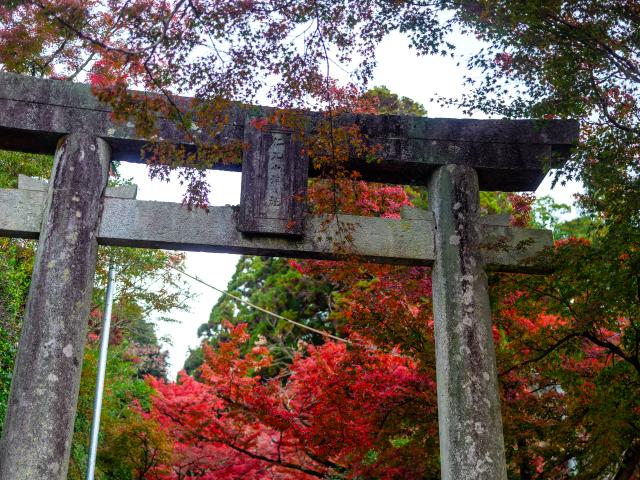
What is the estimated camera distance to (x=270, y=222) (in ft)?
19.3

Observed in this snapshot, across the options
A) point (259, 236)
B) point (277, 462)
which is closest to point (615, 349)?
point (259, 236)

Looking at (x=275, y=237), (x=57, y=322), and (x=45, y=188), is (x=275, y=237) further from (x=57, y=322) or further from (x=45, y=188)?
(x=45, y=188)

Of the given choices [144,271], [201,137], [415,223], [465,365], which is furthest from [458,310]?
[144,271]

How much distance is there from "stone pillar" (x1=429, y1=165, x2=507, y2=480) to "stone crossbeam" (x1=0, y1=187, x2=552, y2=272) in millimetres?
182

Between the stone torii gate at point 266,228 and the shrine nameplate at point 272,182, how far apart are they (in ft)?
0.04

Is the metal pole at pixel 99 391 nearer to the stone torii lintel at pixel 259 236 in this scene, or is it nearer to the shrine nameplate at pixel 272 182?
the stone torii lintel at pixel 259 236

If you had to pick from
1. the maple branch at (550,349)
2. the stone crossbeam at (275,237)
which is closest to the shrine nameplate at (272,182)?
the stone crossbeam at (275,237)

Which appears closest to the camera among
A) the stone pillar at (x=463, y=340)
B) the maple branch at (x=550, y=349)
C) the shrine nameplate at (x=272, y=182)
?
the stone pillar at (x=463, y=340)

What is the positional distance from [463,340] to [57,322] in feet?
10.8

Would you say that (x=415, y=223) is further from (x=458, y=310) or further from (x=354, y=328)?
(x=354, y=328)

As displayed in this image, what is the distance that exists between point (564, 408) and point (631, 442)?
1.24m

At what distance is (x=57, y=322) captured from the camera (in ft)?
17.6

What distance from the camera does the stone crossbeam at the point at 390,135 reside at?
5.93 m

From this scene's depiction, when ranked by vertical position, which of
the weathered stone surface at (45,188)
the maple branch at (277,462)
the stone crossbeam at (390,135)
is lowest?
the maple branch at (277,462)
